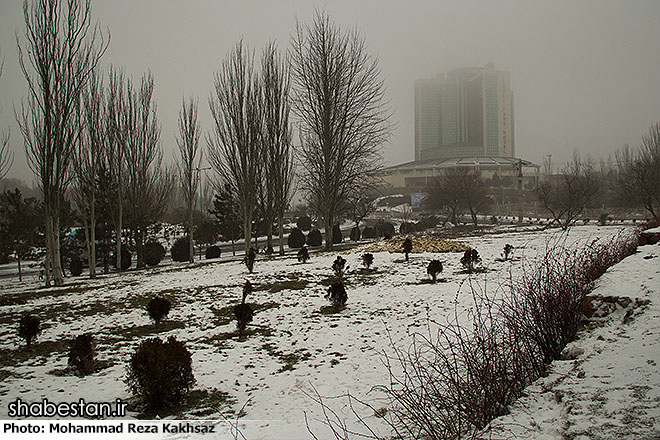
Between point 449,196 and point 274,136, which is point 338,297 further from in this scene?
point 449,196

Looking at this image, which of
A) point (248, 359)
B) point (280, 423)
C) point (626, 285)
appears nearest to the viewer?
point (280, 423)

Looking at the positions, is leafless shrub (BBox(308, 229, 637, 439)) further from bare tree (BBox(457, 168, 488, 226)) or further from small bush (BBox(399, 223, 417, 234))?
bare tree (BBox(457, 168, 488, 226))

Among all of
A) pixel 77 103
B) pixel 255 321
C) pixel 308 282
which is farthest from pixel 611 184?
pixel 77 103

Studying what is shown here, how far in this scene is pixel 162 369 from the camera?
4.07m

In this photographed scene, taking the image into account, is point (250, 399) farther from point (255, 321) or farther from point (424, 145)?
point (424, 145)

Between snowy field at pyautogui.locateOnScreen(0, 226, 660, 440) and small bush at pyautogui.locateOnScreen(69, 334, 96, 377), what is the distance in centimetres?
13

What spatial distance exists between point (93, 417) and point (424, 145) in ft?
312

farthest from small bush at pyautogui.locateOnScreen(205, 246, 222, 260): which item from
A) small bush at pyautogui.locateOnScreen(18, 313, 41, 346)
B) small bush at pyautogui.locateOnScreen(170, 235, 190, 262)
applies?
small bush at pyautogui.locateOnScreen(18, 313, 41, 346)

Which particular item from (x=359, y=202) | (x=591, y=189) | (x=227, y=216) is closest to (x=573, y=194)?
(x=591, y=189)

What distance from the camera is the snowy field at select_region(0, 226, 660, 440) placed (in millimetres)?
3020

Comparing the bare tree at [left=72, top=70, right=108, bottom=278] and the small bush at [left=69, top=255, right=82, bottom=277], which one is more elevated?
the bare tree at [left=72, top=70, right=108, bottom=278]

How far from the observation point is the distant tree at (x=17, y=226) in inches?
695

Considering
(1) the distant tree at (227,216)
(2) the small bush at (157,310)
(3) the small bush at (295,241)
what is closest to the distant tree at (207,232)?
(1) the distant tree at (227,216)

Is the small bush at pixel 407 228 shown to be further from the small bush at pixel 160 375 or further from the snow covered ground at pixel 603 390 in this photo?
the small bush at pixel 160 375
